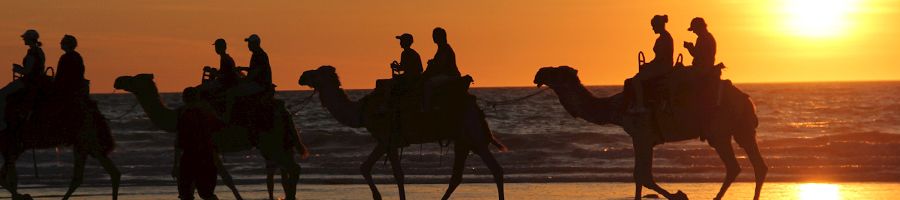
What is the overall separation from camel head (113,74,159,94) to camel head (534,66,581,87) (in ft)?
16.2

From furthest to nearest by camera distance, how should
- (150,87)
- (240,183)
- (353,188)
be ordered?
(240,183) → (353,188) → (150,87)

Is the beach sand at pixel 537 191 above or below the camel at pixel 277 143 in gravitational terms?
below

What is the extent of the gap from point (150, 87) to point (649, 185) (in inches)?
257

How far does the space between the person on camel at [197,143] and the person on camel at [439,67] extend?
3.30 m

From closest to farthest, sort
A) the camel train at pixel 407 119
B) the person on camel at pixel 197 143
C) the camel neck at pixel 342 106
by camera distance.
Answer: the person on camel at pixel 197 143 < the camel train at pixel 407 119 < the camel neck at pixel 342 106

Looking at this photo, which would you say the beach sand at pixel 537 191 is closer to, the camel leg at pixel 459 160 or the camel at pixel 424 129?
the camel leg at pixel 459 160

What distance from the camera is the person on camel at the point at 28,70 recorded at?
21.4m

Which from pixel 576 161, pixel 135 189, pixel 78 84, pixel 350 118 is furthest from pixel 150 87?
pixel 576 161

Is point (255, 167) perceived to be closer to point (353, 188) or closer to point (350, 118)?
point (353, 188)

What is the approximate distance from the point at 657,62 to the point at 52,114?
7556 mm

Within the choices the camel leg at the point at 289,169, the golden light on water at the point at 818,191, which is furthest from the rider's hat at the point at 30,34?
the golden light on water at the point at 818,191

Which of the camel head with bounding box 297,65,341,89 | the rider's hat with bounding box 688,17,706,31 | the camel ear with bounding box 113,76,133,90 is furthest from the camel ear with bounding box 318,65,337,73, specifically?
the rider's hat with bounding box 688,17,706,31

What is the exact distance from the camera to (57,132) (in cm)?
2181

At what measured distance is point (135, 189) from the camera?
27234 mm
